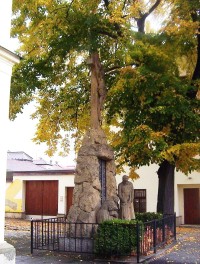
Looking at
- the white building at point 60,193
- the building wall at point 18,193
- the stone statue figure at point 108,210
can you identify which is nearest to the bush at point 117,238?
the stone statue figure at point 108,210

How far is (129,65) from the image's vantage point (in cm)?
1472

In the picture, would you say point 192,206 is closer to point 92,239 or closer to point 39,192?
point 39,192

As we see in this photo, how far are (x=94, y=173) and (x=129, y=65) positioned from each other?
466cm

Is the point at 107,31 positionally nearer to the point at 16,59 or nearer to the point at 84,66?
the point at 84,66

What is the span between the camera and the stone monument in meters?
12.1

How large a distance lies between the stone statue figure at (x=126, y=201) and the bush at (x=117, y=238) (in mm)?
2156

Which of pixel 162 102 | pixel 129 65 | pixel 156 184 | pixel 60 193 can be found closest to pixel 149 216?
pixel 162 102

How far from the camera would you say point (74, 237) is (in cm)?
1163

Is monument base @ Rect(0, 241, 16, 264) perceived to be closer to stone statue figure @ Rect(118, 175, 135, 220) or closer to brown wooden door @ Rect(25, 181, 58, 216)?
stone statue figure @ Rect(118, 175, 135, 220)

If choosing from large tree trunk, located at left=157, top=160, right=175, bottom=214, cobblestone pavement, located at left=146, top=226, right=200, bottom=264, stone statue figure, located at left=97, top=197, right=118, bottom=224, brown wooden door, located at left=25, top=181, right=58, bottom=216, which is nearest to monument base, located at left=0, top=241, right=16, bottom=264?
cobblestone pavement, located at left=146, top=226, right=200, bottom=264

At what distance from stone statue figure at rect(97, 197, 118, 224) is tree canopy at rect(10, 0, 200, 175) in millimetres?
2167

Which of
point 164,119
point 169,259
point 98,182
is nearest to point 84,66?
→ point 164,119

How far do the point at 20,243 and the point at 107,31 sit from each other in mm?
8687

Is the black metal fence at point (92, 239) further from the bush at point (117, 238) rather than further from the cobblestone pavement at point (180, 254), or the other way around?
the cobblestone pavement at point (180, 254)
